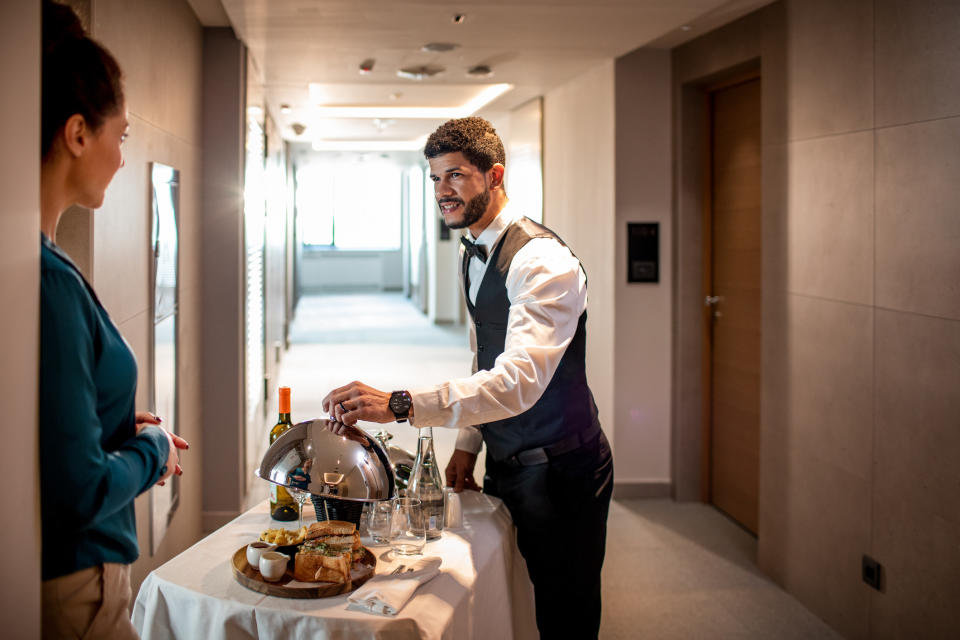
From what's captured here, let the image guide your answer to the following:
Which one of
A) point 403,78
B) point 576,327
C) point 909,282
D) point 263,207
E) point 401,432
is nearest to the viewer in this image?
point 576,327

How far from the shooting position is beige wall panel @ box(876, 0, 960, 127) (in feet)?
8.90

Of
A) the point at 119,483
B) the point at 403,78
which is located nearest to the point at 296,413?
the point at 403,78

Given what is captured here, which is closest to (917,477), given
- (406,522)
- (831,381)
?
(831,381)

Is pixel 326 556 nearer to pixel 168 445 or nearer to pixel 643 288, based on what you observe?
pixel 168 445

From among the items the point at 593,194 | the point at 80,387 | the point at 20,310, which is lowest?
the point at 80,387

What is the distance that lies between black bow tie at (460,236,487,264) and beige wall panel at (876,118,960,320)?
1.53m

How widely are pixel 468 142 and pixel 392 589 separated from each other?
1163 millimetres

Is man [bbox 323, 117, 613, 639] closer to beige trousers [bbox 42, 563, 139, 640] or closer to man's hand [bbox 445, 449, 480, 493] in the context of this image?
man's hand [bbox 445, 449, 480, 493]

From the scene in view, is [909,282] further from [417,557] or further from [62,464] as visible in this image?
[62,464]

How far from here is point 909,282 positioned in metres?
2.92

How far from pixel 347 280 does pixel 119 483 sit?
794 inches

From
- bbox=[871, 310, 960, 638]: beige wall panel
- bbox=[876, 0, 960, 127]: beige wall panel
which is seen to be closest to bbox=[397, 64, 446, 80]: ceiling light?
bbox=[876, 0, 960, 127]: beige wall panel

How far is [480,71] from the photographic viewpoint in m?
5.41

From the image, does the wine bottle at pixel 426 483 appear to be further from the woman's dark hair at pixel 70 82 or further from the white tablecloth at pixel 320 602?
the woman's dark hair at pixel 70 82
